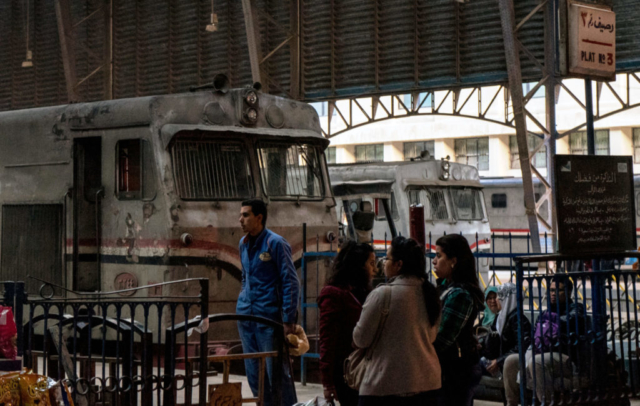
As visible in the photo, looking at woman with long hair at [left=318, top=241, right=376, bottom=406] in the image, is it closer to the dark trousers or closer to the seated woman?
the dark trousers

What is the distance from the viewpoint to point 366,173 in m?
18.9

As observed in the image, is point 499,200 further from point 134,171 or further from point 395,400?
point 395,400

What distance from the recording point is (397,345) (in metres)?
5.13

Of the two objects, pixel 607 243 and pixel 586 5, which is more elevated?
pixel 586 5

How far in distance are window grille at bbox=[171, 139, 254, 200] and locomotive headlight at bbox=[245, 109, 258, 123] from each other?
365 millimetres

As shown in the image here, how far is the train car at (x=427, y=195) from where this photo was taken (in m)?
18.2

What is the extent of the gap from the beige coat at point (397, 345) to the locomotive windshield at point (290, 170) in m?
5.57

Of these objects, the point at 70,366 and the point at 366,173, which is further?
the point at 366,173

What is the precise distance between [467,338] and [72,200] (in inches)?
243

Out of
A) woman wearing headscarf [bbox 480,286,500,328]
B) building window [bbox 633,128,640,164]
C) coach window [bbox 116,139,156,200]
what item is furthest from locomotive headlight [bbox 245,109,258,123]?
building window [bbox 633,128,640,164]

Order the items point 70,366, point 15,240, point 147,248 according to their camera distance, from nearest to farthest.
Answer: point 70,366, point 147,248, point 15,240

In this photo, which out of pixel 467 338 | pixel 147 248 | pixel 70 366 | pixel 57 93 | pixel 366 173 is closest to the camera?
pixel 467 338

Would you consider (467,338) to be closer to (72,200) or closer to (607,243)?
(607,243)

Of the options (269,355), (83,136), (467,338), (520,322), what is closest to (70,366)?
(269,355)
